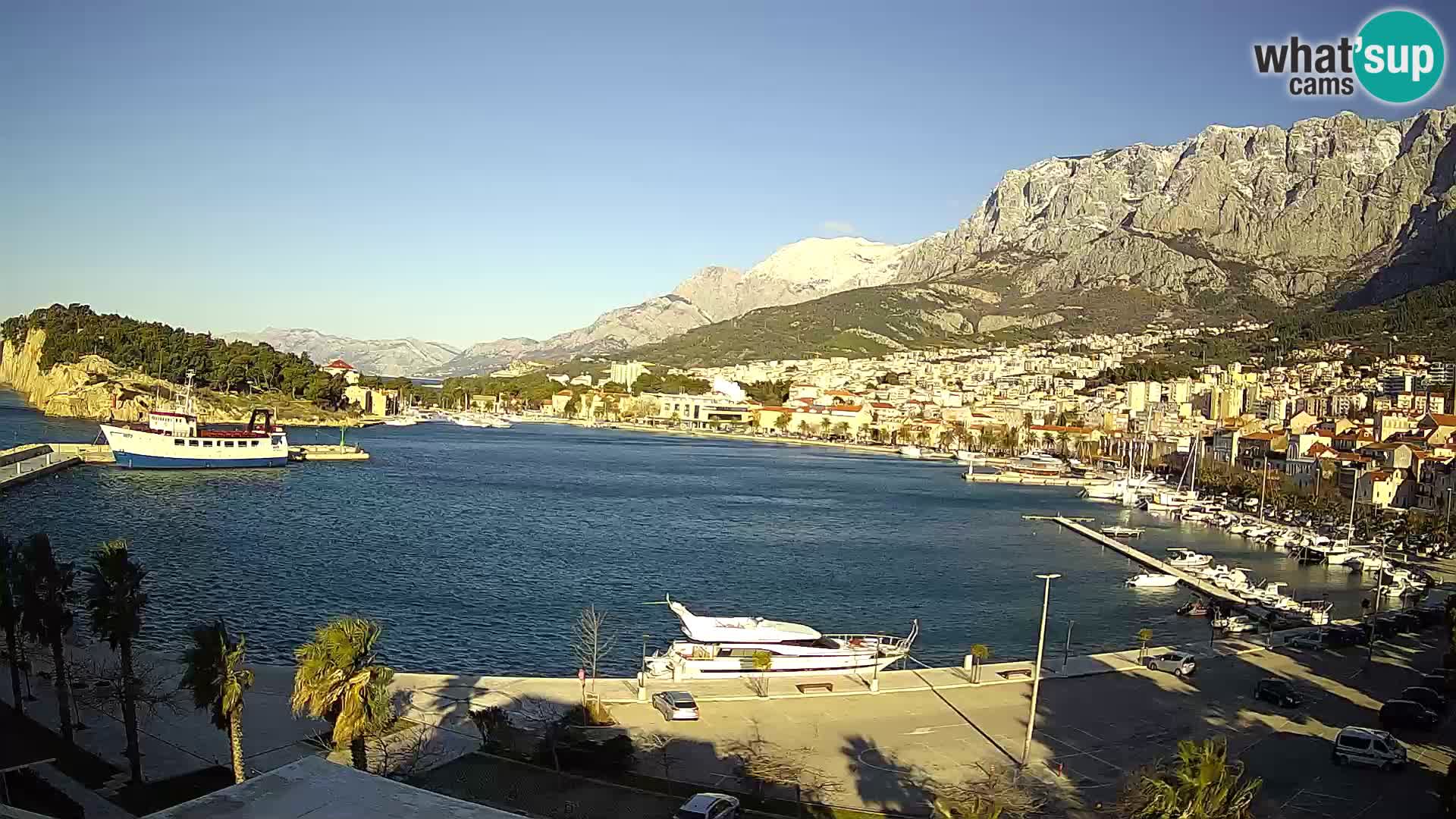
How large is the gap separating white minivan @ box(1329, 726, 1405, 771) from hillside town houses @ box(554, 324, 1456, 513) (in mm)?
34183

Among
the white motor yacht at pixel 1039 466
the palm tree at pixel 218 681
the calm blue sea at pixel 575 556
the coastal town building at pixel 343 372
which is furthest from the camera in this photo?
the coastal town building at pixel 343 372

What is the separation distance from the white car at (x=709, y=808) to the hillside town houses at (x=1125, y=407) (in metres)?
41.8

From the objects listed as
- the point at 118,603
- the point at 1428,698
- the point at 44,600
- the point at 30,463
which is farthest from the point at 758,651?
the point at 30,463

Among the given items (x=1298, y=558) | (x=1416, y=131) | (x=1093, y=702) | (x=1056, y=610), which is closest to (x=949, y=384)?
(x=1416, y=131)

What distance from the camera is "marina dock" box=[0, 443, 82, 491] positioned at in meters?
47.2

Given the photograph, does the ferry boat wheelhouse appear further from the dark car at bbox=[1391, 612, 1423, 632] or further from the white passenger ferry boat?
the dark car at bbox=[1391, 612, 1423, 632]

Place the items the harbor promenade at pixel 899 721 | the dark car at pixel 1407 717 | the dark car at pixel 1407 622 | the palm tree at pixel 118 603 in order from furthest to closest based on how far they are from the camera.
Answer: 1. the dark car at pixel 1407 622
2. the dark car at pixel 1407 717
3. the harbor promenade at pixel 899 721
4. the palm tree at pixel 118 603

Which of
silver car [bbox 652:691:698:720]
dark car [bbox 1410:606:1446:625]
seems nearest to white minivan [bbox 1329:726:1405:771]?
silver car [bbox 652:691:698:720]

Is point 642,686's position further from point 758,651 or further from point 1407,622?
point 1407,622

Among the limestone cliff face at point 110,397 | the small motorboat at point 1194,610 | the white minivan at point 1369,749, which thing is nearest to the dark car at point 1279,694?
the white minivan at point 1369,749

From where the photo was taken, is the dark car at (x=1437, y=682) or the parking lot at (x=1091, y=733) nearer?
the parking lot at (x=1091, y=733)

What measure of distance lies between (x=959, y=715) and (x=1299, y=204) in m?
185

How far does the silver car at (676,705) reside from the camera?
16266 mm

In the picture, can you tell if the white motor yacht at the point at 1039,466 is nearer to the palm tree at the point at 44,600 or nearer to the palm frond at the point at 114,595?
the palm tree at the point at 44,600
